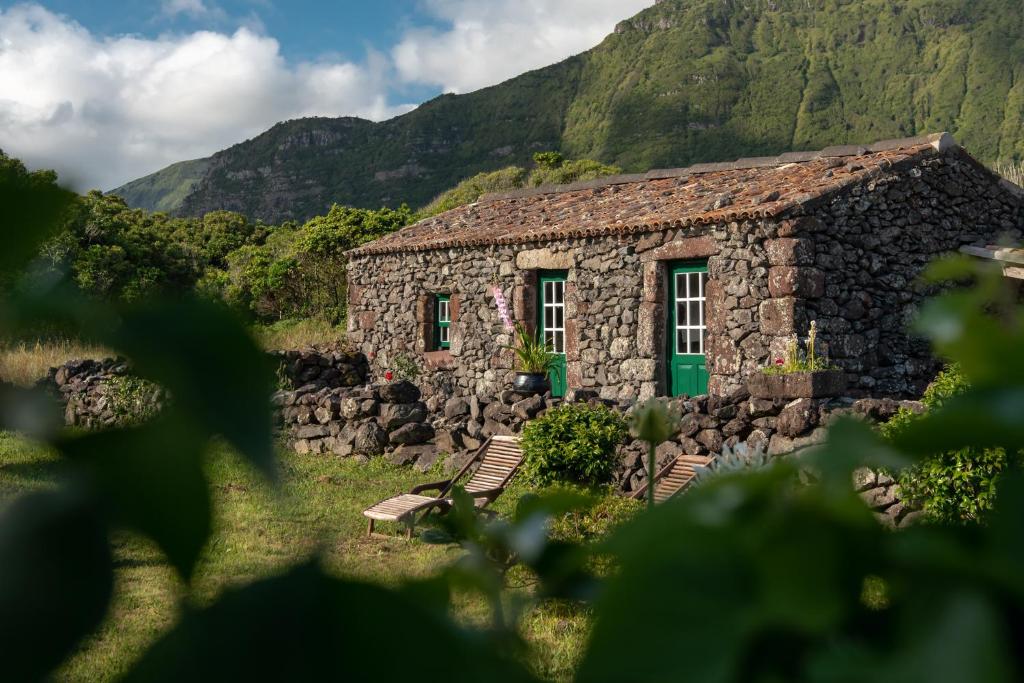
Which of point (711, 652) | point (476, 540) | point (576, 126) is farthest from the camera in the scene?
point (576, 126)

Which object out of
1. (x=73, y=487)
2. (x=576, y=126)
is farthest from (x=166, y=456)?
(x=576, y=126)

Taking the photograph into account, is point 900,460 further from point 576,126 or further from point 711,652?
point 576,126

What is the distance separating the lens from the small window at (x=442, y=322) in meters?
15.2

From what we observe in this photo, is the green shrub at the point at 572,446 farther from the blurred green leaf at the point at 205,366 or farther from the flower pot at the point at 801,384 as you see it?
the blurred green leaf at the point at 205,366

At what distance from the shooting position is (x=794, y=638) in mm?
335

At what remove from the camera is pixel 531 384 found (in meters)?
10.6

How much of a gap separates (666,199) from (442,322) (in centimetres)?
438

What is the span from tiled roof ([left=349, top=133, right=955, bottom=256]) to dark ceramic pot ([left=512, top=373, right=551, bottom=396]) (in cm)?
277

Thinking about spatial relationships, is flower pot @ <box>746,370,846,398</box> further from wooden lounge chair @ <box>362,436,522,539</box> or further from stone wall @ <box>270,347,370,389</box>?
stone wall @ <box>270,347,370,389</box>

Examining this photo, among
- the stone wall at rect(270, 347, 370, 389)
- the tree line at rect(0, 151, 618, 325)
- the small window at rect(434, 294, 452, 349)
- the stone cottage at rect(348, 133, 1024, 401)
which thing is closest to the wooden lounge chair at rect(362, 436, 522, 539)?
the stone cottage at rect(348, 133, 1024, 401)

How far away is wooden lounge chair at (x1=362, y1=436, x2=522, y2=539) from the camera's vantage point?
7641 millimetres

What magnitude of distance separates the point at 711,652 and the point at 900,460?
12cm

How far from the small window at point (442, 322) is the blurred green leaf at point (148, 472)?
48.1ft

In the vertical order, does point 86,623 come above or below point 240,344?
below
